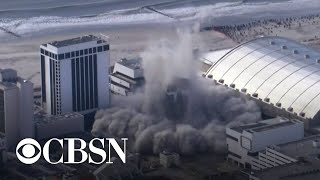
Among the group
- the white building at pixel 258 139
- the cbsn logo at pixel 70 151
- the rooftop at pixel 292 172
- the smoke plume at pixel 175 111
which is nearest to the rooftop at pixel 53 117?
the smoke plume at pixel 175 111

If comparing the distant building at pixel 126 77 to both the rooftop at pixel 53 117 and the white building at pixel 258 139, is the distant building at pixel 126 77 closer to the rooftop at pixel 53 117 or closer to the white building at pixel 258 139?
the rooftop at pixel 53 117

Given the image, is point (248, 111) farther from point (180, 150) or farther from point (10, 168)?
point (10, 168)

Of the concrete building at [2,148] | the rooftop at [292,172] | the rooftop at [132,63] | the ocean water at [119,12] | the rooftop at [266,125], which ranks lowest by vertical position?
the concrete building at [2,148]

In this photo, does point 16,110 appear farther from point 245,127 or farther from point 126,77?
point 245,127

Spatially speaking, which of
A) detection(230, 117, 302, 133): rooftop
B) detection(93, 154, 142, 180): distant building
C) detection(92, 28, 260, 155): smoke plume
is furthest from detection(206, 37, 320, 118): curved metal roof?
detection(93, 154, 142, 180): distant building

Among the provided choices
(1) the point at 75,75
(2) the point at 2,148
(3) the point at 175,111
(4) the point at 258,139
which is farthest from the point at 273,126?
(2) the point at 2,148

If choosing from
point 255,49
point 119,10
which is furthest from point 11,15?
point 255,49

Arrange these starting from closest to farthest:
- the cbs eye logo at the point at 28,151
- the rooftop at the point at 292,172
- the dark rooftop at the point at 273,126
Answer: the rooftop at the point at 292,172 < the cbs eye logo at the point at 28,151 < the dark rooftop at the point at 273,126
